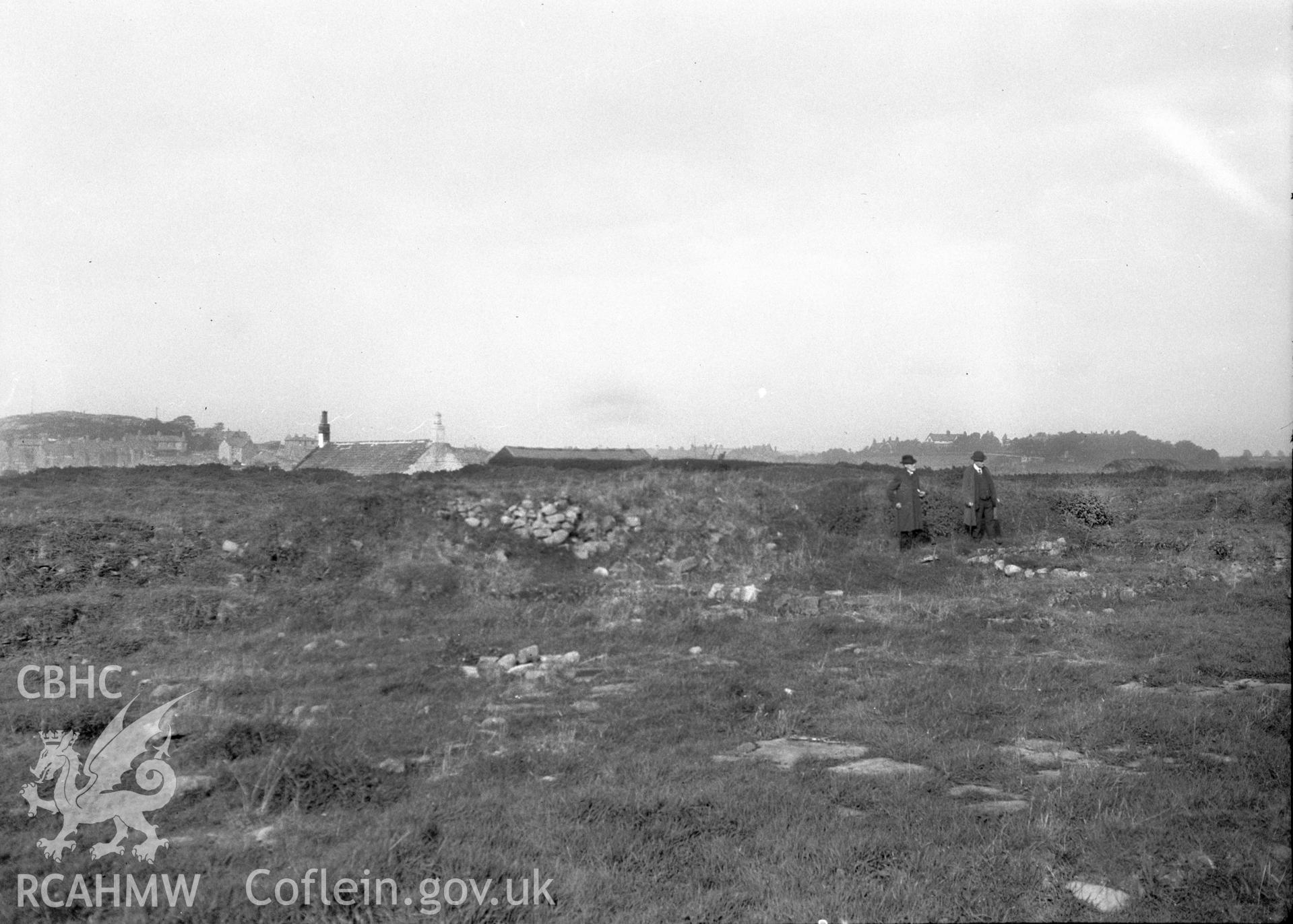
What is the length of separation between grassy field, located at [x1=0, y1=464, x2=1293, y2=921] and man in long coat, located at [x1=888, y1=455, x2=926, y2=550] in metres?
0.51

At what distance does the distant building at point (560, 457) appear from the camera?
102 feet

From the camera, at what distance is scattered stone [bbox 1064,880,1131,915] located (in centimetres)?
352

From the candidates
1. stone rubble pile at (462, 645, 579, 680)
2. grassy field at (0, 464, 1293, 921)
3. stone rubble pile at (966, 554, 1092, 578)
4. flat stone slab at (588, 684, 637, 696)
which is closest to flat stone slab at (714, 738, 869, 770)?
grassy field at (0, 464, 1293, 921)

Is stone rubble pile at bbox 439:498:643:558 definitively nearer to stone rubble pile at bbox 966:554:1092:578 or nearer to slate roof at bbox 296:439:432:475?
stone rubble pile at bbox 966:554:1092:578

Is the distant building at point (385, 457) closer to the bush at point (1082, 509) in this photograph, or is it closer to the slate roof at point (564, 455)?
the slate roof at point (564, 455)

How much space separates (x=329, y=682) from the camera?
8258mm

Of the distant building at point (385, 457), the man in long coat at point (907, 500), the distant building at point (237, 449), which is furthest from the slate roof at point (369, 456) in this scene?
the man in long coat at point (907, 500)

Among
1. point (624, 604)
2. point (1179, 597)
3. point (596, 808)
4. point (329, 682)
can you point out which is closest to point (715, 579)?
point (624, 604)

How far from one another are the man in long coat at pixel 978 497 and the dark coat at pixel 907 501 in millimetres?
1072

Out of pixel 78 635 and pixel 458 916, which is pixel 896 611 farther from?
pixel 78 635

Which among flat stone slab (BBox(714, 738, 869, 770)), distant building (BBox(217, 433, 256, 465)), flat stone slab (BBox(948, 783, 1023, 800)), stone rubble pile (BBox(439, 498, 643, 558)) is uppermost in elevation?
distant building (BBox(217, 433, 256, 465))

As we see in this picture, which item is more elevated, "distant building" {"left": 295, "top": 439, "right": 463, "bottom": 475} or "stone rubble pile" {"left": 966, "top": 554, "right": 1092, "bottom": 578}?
"distant building" {"left": 295, "top": 439, "right": 463, "bottom": 475}

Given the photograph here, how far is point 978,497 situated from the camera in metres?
16.2

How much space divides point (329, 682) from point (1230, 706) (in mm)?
7561
